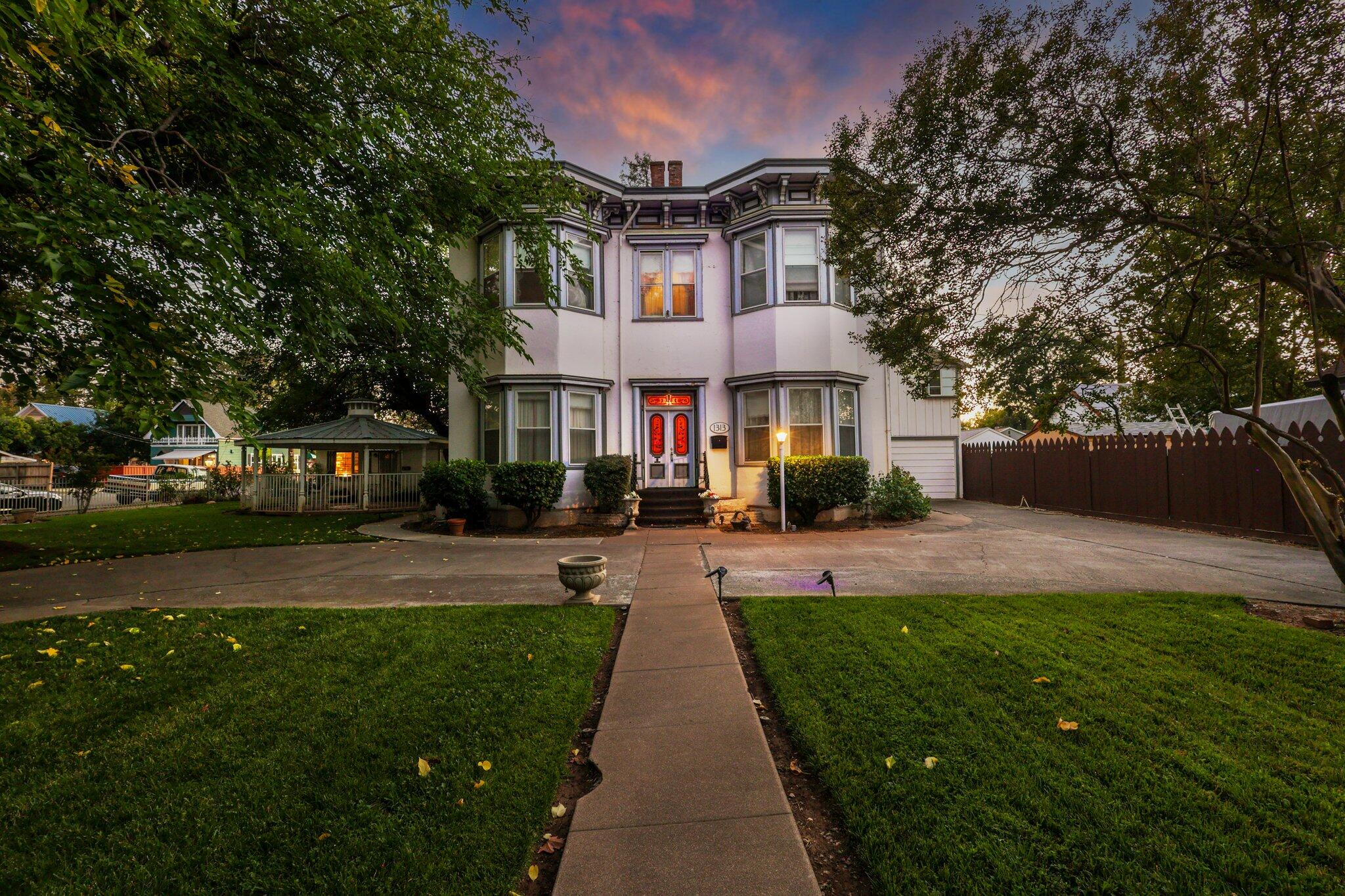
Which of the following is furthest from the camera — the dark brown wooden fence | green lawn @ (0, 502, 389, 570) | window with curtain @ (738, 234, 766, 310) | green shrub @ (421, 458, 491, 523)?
window with curtain @ (738, 234, 766, 310)

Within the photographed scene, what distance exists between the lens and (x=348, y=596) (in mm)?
6410

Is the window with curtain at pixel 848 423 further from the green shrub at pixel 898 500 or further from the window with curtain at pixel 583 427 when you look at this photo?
the window with curtain at pixel 583 427

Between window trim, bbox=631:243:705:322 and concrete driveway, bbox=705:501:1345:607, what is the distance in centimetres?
629

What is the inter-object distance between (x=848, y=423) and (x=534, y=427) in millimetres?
7655

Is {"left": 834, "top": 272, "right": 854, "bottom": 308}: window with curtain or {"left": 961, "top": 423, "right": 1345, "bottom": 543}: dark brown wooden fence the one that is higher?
{"left": 834, "top": 272, "right": 854, "bottom": 308}: window with curtain

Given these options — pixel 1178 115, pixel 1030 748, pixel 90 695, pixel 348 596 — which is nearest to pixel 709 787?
pixel 1030 748

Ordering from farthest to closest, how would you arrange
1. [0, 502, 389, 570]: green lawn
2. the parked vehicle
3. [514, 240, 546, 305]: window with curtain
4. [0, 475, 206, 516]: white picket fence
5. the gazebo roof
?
[0, 475, 206, 516]: white picket fence < the parked vehicle < the gazebo roof < [514, 240, 546, 305]: window with curtain < [0, 502, 389, 570]: green lawn

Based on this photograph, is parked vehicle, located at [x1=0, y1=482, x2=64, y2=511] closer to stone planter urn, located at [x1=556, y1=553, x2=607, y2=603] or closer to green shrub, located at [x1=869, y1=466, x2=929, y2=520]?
stone planter urn, located at [x1=556, y1=553, x2=607, y2=603]

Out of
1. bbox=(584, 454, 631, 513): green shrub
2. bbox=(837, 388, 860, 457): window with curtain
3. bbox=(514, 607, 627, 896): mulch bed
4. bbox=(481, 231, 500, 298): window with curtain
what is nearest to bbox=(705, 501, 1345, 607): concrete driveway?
bbox=(837, 388, 860, 457): window with curtain

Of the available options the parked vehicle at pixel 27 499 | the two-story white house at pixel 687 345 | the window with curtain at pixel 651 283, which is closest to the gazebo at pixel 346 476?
the two-story white house at pixel 687 345

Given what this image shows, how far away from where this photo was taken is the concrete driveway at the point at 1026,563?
621 cm

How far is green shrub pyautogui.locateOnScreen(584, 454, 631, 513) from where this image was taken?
483 inches

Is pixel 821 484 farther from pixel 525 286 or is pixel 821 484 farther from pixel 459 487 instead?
pixel 525 286

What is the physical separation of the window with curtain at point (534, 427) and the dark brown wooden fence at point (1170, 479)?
12.5 m
